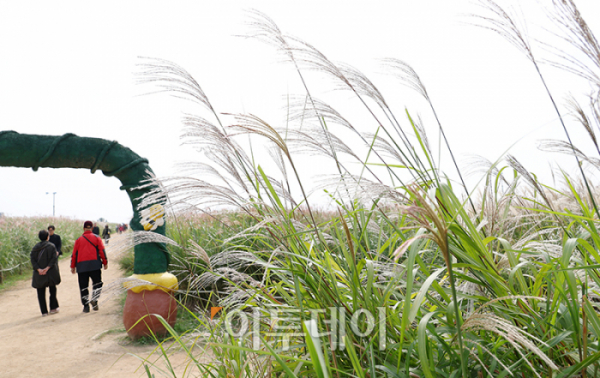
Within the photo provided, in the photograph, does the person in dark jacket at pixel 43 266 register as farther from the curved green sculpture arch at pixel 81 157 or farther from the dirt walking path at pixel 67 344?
the curved green sculpture arch at pixel 81 157

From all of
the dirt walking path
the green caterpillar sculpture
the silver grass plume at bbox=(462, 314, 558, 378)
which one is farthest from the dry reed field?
the green caterpillar sculpture

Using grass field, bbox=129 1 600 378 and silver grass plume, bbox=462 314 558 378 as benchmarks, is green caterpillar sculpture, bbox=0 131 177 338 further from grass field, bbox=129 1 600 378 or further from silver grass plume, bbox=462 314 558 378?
silver grass plume, bbox=462 314 558 378

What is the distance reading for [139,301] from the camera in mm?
5105

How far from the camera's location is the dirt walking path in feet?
14.4

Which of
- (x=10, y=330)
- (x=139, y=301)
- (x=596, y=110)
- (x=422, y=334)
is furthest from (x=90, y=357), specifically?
(x=596, y=110)

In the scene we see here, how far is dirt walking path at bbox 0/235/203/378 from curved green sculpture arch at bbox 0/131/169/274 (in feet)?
3.75

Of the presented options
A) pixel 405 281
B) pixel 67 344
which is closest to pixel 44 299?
pixel 67 344

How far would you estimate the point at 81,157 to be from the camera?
567cm

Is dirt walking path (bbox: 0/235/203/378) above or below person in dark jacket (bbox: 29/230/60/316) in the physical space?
below

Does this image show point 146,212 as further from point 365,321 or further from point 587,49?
point 587,49

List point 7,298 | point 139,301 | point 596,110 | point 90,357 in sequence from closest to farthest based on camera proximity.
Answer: point 596,110
point 90,357
point 139,301
point 7,298

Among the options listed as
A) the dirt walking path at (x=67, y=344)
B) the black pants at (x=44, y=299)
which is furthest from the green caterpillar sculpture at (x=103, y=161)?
the black pants at (x=44, y=299)

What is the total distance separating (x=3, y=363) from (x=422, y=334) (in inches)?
235

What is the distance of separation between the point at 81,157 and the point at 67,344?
2.76 metres
